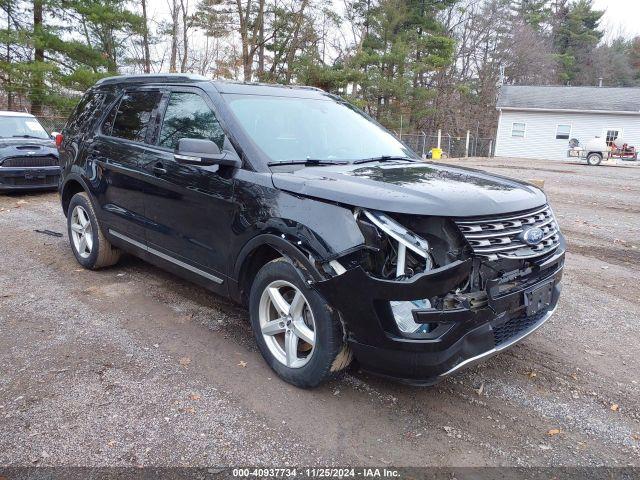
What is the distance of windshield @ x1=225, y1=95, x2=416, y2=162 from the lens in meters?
3.65

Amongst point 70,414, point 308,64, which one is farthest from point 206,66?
point 70,414

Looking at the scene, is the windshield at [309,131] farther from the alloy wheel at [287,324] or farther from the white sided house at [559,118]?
the white sided house at [559,118]

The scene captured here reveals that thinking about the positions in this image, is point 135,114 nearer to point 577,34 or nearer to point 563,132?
point 563,132

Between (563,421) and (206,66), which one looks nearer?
(563,421)

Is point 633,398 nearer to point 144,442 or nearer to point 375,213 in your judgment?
point 375,213

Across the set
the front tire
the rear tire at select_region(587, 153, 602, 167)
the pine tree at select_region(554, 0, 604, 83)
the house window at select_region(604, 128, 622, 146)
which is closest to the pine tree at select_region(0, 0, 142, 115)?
the front tire

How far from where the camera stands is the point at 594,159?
83.8 feet

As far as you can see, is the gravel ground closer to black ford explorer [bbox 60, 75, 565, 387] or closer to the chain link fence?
black ford explorer [bbox 60, 75, 565, 387]

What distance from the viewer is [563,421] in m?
2.95

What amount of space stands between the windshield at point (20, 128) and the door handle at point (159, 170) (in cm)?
858

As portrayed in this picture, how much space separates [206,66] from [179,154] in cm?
3173

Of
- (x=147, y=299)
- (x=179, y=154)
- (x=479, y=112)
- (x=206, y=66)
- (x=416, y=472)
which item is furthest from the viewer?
(x=479, y=112)

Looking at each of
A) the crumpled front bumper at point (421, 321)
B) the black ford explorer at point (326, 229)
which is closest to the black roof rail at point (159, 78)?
the black ford explorer at point (326, 229)

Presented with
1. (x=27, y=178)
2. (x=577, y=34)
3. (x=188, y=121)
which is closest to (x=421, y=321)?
(x=188, y=121)
